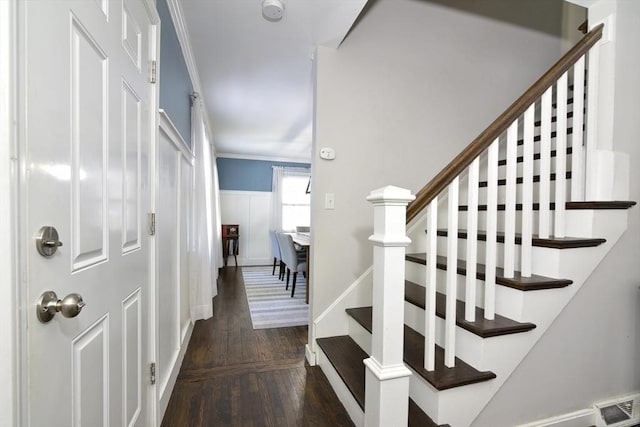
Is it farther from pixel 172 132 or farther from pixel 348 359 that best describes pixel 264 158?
pixel 348 359

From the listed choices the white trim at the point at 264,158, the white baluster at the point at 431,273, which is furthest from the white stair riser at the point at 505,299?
the white trim at the point at 264,158

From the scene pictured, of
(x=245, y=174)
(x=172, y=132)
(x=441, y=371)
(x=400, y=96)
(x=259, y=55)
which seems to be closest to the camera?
(x=441, y=371)

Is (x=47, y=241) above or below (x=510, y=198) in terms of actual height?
below

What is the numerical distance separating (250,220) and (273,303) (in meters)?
3.09

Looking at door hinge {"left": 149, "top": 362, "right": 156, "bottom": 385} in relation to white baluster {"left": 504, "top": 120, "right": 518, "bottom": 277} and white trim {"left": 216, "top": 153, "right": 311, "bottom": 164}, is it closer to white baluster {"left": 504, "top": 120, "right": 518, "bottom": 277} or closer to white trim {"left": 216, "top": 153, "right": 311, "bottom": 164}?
white baluster {"left": 504, "top": 120, "right": 518, "bottom": 277}

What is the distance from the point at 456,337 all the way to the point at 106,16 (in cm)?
189

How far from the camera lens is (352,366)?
5.56 feet

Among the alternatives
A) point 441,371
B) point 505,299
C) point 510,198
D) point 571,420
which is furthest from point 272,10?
point 571,420

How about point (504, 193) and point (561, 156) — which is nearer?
point (561, 156)

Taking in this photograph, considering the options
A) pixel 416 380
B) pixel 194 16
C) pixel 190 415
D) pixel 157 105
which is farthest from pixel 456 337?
pixel 194 16

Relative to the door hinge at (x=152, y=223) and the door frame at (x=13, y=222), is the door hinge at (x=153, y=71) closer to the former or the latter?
the door hinge at (x=152, y=223)

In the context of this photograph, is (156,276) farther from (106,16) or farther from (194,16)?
(194,16)

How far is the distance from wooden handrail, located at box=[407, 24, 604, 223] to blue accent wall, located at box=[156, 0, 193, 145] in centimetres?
142

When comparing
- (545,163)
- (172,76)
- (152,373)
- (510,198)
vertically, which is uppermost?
(172,76)
